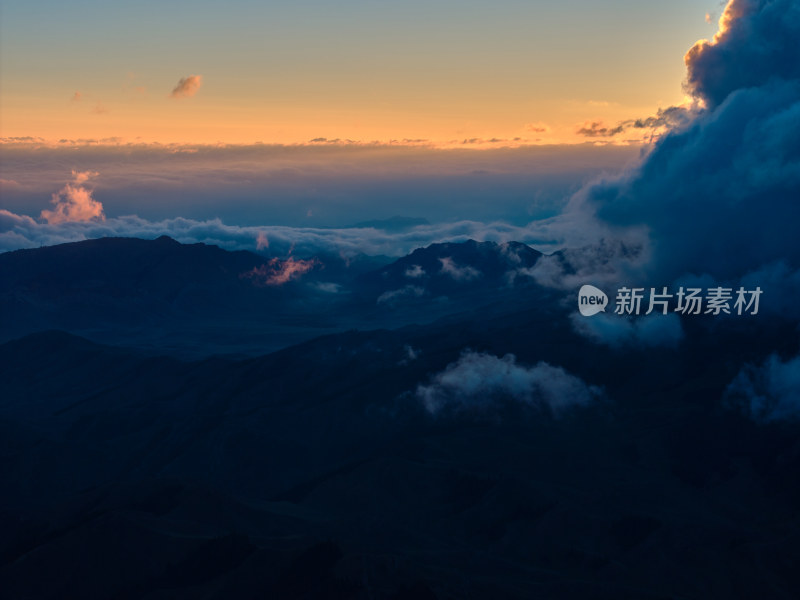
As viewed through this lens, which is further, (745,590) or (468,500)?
(468,500)

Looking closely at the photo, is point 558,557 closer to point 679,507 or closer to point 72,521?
point 679,507

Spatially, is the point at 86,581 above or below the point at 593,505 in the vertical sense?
above

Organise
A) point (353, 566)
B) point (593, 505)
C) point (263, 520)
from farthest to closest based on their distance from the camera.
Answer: point (593, 505), point (263, 520), point (353, 566)

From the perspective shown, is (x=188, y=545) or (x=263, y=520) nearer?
(x=188, y=545)

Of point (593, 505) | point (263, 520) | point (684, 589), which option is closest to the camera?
point (684, 589)

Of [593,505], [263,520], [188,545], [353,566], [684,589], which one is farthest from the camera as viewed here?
[593,505]

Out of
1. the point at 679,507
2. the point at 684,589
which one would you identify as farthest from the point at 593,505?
the point at 684,589

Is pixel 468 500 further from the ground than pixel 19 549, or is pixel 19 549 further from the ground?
pixel 19 549

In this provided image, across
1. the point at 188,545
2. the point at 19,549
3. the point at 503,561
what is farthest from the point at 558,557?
the point at 19,549

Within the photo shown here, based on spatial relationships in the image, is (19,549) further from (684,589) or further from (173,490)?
(684,589)
